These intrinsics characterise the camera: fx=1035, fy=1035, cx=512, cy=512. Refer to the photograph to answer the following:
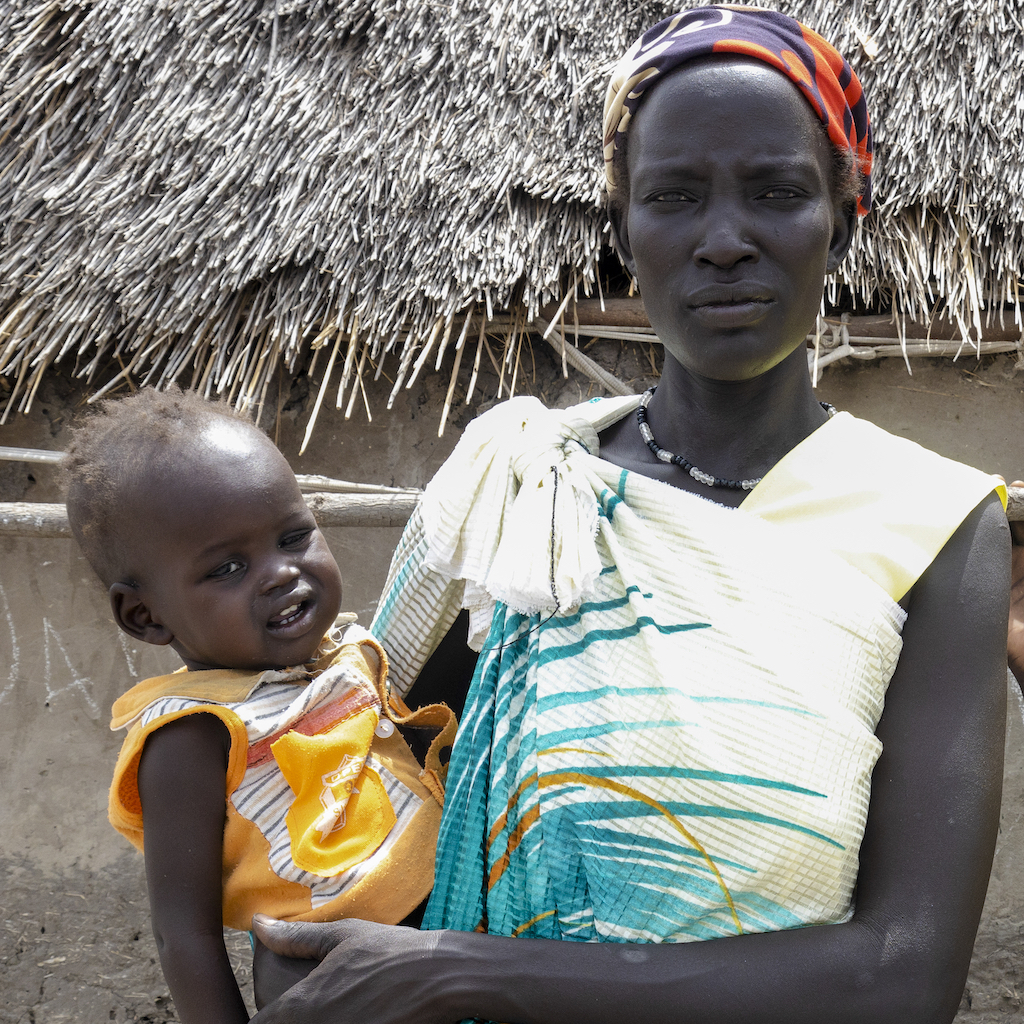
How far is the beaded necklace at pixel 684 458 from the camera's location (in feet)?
4.56

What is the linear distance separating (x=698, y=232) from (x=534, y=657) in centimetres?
57

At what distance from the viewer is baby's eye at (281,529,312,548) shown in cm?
155

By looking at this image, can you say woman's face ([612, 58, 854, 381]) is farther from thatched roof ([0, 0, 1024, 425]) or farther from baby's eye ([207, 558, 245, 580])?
thatched roof ([0, 0, 1024, 425])

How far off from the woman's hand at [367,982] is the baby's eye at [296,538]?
560mm

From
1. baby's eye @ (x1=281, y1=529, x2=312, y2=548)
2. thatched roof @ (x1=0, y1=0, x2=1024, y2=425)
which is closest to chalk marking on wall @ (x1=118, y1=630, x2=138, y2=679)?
thatched roof @ (x1=0, y1=0, x2=1024, y2=425)

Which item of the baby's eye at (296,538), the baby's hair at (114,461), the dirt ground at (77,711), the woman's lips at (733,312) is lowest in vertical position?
the dirt ground at (77,711)

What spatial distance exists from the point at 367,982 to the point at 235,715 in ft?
1.36

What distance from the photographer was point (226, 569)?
4.94 ft

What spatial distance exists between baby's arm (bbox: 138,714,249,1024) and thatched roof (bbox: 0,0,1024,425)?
1668mm

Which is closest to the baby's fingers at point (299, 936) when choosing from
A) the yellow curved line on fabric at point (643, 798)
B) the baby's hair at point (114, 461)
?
the yellow curved line on fabric at point (643, 798)

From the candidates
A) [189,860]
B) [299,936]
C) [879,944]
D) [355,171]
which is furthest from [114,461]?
[355,171]

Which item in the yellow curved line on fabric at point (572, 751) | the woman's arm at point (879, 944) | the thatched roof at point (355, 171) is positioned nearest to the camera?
the woman's arm at point (879, 944)

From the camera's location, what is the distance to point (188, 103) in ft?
10.7

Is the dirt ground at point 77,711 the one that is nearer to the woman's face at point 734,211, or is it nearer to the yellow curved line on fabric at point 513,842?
the woman's face at point 734,211
